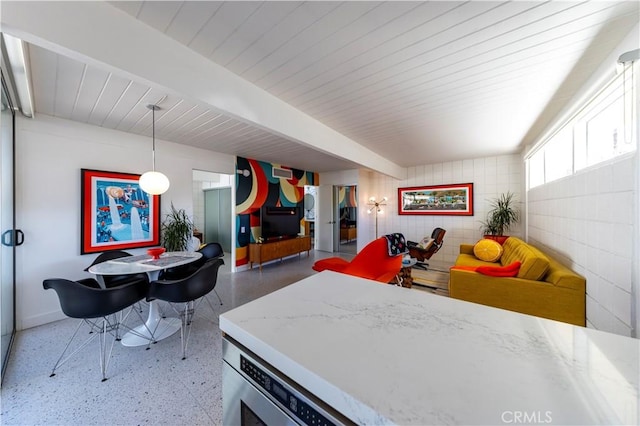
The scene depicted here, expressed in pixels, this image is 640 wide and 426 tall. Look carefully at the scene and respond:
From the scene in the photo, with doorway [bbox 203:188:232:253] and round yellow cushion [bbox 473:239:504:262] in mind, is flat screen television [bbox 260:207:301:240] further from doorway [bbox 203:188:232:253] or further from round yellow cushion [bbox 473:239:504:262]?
round yellow cushion [bbox 473:239:504:262]

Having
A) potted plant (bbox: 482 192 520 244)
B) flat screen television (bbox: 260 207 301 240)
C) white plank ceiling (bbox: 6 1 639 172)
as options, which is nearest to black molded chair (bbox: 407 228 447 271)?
potted plant (bbox: 482 192 520 244)

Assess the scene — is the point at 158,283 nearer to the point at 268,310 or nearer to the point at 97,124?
the point at 268,310

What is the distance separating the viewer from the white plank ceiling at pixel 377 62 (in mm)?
1303

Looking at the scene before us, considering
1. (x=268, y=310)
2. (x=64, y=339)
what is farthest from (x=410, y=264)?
(x=64, y=339)

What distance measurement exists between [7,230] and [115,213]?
0.95 m

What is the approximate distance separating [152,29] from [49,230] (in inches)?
113

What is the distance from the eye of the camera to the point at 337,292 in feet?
3.98

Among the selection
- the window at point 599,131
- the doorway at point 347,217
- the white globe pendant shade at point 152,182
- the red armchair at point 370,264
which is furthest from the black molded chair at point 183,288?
the doorway at point 347,217

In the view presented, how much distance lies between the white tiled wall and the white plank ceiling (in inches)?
33.8

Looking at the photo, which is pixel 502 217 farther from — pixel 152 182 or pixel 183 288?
pixel 152 182

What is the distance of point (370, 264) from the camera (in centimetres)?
293

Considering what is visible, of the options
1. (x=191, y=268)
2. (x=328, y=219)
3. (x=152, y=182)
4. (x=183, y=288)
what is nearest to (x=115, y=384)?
(x=183, y=288)

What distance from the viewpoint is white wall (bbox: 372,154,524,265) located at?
187 inches

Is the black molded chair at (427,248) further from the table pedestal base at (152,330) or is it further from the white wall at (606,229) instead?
the table pedestal base at (152,330)
